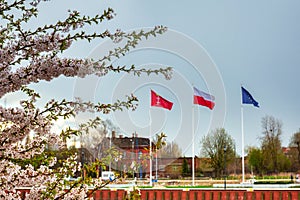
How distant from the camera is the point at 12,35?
96.2 inches

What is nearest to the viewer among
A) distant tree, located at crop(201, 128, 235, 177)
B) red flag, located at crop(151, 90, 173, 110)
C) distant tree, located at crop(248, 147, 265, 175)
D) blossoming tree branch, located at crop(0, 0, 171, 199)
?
blossoming tree branch, located at crop(0, 0, 171, 199)

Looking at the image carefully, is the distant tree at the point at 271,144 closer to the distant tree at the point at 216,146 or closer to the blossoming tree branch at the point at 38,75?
the distant tree at the point at 216,146

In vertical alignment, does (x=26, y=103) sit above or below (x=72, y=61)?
below

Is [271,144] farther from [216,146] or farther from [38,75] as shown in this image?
[38,75]

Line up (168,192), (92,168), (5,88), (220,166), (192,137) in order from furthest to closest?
(220,166)
(192,137)
(168,192)
(92,168)
(5,88)

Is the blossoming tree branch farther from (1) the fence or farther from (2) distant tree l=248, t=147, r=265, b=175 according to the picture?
(2) distant tree l=248, t=147, r=265, b=175

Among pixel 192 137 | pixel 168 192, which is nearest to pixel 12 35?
pixel 168 192

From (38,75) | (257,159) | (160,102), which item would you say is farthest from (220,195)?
(257,159)

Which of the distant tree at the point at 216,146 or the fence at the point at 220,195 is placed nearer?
the fence at the point at 220,195

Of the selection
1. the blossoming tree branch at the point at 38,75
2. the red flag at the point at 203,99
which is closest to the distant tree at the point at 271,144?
the red flag at the point at 203,99

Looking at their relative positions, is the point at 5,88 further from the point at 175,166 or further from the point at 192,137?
the point at 175,166

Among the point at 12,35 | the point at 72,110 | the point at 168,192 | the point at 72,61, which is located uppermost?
the point at 12,35

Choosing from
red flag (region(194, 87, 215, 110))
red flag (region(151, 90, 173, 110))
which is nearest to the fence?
red flag (region(151, 90, 173, 110))

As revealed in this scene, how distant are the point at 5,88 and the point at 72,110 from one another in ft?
1.29
